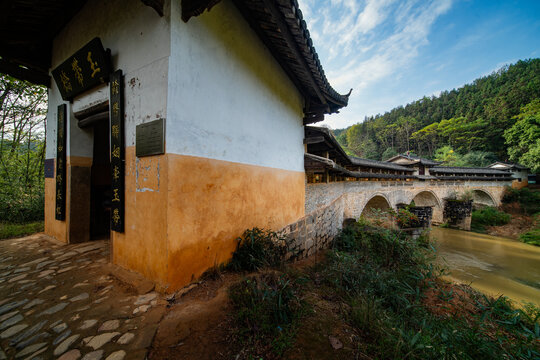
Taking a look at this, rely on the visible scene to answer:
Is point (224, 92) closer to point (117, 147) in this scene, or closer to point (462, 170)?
point (117, 147)

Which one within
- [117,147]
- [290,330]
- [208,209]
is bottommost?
[290,330]

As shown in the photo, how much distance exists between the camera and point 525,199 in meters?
19.1

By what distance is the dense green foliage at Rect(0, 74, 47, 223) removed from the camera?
19.4 feet

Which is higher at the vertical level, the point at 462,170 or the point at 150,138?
the point at 462,170

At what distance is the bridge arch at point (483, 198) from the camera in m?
19.8

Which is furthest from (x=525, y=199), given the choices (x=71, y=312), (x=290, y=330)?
(x=71, y=312)

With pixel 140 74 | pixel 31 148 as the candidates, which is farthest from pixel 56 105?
pixel 31 148

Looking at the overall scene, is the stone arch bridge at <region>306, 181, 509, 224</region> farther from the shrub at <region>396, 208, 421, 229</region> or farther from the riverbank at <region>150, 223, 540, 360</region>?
the riverbank at <region>150, 223, 540, 360</region>

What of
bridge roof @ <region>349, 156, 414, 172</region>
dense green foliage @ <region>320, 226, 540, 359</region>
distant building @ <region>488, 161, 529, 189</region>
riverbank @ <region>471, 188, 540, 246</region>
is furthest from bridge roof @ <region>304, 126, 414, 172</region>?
distant building @ <region>488, 161, 529, 189</region>

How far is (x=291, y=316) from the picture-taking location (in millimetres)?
2014

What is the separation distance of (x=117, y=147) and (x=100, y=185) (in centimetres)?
267

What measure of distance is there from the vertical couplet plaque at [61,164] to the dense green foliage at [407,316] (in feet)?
18.0

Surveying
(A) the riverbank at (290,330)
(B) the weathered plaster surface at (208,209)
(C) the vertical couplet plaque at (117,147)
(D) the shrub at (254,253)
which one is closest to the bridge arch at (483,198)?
(A) the riverbank at (290,330)

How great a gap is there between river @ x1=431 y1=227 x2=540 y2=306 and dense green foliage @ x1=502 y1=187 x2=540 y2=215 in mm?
8492
